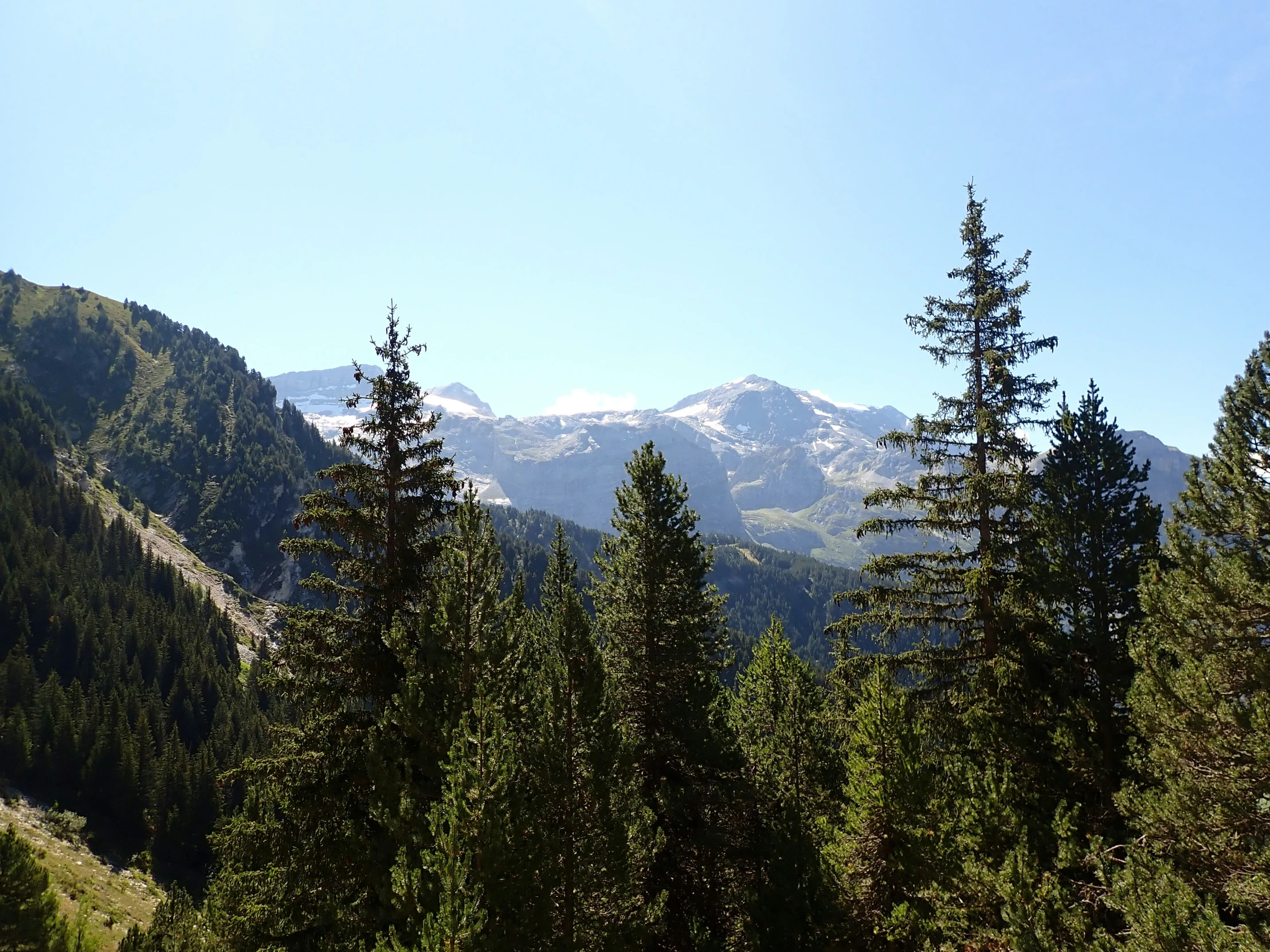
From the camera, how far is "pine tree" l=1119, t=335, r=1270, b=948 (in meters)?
11.3

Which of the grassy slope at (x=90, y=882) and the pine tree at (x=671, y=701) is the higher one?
the pine tree at (x=671, y=701)

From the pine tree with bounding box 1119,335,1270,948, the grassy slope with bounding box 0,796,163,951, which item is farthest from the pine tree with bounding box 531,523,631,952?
the grassy slope with bounding box 0,796,163,951

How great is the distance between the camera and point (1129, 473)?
17.0 m

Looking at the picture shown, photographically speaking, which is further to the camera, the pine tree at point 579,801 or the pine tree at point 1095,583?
the pine tree at point 1095,583

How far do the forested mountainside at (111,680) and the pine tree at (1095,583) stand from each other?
5637 cm

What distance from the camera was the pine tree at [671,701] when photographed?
1925cm

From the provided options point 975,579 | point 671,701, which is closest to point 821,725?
point 671,701

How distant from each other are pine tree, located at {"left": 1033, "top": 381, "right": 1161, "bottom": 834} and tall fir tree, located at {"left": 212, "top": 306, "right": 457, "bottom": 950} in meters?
15.0

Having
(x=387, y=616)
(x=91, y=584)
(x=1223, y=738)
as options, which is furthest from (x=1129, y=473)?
(x=91, y=584)

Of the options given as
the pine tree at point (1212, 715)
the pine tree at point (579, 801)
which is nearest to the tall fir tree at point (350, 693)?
the pine tree at point (579, 801)

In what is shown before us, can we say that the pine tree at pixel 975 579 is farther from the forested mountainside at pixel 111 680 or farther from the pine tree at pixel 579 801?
the forested mountainside at pixel 111 680

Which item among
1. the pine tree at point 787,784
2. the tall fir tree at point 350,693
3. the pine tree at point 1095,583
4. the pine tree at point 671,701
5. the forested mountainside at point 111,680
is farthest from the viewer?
the forested mountainside at point 111,680

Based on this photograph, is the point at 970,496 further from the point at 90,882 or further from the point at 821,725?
the point at 90,882

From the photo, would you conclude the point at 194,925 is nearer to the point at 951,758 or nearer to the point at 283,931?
the point at 283,931
